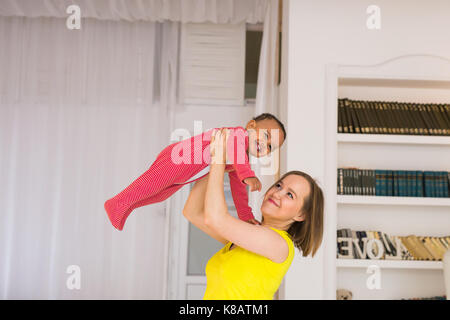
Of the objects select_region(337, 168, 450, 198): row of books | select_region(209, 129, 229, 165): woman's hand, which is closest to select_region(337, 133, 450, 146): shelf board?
select_region(337, 168, 450, 198): row of books

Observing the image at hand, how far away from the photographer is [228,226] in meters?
0.84

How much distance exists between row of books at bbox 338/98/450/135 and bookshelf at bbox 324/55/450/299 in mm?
52

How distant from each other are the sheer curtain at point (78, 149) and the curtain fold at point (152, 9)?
19 cm

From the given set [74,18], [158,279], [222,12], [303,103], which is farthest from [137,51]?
[158,279]

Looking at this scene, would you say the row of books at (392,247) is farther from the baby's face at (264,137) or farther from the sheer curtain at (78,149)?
the baby's face at (264,137)

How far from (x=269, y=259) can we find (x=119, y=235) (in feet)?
8.16

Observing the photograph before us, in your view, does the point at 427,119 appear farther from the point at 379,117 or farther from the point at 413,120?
the point at 379,117

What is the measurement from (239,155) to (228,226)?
172 millimetres

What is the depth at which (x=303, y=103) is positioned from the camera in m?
2.37

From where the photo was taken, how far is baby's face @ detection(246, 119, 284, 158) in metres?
0.99

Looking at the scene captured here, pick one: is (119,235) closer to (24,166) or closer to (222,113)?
(24,166)

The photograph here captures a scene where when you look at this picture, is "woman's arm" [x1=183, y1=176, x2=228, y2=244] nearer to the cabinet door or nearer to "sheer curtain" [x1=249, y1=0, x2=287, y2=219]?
"sheer curtain" [x1=249, y1=0, x2=287, y2=219]

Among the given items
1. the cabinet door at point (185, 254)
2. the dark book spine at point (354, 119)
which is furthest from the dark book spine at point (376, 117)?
the cabinet door at point (185, 254)

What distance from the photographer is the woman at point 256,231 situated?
833 mm
